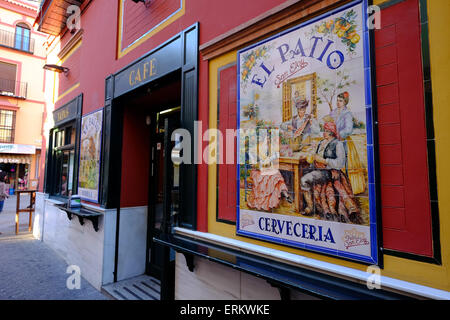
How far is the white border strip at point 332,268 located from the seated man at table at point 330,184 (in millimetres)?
280

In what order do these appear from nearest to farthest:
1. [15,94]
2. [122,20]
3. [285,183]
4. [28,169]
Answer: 1. [285,183]
2. [122,20]
3. [15,94]
4. [28,169]

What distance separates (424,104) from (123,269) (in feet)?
14.4

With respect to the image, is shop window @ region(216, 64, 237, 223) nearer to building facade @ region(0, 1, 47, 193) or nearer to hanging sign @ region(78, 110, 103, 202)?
hanging sign @ region(78, 110, 103, 202)

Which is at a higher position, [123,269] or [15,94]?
[15,94]

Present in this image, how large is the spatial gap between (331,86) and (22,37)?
74.1 feet

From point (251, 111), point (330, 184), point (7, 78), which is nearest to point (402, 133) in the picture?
point (330, 184)

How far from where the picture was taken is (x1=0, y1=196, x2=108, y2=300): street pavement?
368 centimetres

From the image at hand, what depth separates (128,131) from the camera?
166 inches

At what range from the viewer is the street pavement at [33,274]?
3.68 meters

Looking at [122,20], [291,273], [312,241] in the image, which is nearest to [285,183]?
[312,241]

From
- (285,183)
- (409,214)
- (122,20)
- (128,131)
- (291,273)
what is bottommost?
(291,273)

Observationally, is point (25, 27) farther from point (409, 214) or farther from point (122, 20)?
point (409, 214)

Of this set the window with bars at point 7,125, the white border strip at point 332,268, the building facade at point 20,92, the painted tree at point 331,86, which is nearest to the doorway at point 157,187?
the white border strip at point 332,268

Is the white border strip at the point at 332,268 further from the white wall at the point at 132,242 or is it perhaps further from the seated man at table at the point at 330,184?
the white wall at the point at 132,242
